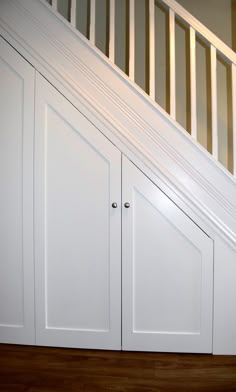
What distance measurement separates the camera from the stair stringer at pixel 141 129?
1.28 m

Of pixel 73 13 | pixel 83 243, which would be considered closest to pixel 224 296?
pixel 83 243

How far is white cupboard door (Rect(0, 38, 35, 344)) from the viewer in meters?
1.37

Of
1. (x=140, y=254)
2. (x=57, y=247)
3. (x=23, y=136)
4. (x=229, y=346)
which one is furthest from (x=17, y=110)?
(x=229, y=346)

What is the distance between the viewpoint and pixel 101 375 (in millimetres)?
1162

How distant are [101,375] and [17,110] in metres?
1.53

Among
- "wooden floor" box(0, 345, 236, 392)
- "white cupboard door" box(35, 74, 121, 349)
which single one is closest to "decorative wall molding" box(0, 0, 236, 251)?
"white cupboard door" box(35, 74, 121, 349)

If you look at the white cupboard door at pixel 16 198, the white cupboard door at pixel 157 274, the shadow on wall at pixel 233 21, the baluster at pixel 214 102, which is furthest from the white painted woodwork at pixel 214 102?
the white cupboard door at pixel 16 198

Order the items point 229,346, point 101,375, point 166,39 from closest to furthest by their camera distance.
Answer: point 101,375, point 229,346, point 166,39

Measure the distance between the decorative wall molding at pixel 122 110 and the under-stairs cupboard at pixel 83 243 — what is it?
0.08 meters

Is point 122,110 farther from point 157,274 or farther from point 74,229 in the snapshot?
point 157,274

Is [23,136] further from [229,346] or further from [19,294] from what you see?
[229,346]

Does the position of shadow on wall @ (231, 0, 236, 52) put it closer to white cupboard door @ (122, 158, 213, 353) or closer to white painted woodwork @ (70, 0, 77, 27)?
white painted woodwork @ (70, 0, 77, 27)

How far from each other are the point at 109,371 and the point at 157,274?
54 cm

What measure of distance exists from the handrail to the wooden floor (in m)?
1.65
